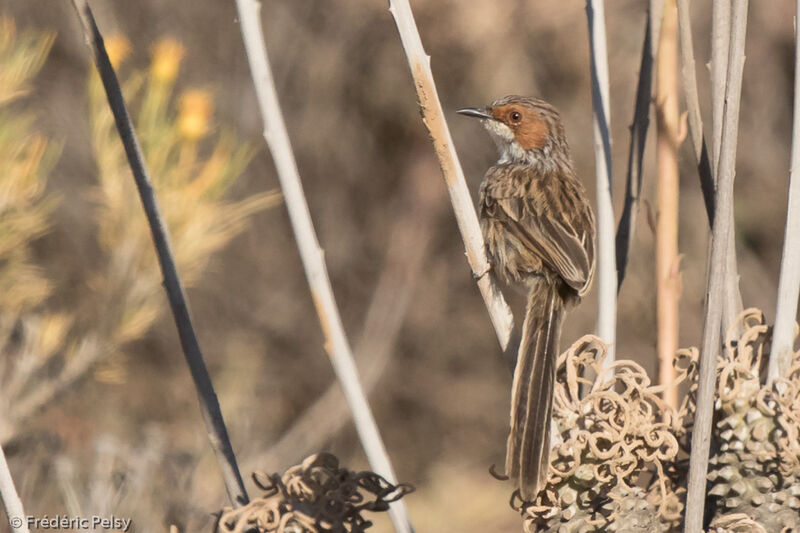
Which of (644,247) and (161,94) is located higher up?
(161,94)

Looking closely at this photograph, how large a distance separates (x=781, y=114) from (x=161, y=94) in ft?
19.0

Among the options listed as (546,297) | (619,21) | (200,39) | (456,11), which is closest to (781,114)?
(619,21)

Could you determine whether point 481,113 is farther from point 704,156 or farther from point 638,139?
point 704,156

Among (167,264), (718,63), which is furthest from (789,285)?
(167,264)

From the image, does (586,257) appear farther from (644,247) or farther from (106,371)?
(644,247)

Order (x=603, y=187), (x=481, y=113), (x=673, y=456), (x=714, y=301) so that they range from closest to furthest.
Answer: (x=714, y=301)
(x=673, y=456)
(x=603, y=187)
(x=481, y=113)

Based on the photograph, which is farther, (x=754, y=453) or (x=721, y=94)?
(x=721, y=94)

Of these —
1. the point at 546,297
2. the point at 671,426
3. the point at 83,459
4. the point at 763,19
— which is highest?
the point at 763,19

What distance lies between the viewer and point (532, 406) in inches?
84.4

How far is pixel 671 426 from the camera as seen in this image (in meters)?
2.16

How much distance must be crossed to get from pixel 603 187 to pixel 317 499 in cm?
110

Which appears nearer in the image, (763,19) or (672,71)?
(672,71)

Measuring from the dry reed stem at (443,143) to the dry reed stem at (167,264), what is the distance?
2.12ft

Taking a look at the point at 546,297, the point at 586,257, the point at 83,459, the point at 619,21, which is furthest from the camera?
the point at 619,21
